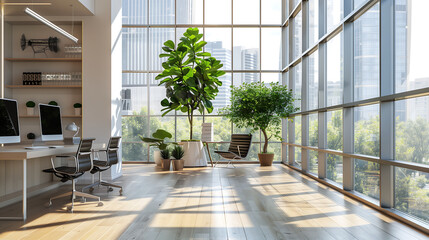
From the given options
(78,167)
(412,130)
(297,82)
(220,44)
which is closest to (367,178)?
(412,130)

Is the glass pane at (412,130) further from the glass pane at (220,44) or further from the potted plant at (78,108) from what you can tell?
the glass pane at (220,44)

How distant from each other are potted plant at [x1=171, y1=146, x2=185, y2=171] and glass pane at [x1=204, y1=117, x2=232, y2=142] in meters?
1.70

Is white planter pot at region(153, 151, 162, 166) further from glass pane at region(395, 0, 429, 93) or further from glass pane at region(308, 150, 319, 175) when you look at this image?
glass pane at region(395, 0, 429, 93)

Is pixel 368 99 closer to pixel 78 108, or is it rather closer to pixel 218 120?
pixel 78 108

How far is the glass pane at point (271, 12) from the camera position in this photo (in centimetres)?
1009

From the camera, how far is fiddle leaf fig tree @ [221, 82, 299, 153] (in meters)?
8.59

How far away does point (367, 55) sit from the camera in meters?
4.76

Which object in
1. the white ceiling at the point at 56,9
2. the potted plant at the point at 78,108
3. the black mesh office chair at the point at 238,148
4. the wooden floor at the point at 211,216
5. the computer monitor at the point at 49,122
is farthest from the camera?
the black mesh office chair at the point at 238,148

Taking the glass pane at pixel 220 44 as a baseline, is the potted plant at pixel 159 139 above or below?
below

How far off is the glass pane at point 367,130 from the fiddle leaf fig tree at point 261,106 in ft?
11.1

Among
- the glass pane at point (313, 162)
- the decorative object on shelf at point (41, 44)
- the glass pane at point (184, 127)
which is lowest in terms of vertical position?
the glass pane at point (313, 162)

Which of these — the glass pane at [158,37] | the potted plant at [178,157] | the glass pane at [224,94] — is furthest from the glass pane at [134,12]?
the potted plant at [178,157]

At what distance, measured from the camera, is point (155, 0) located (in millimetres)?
10031

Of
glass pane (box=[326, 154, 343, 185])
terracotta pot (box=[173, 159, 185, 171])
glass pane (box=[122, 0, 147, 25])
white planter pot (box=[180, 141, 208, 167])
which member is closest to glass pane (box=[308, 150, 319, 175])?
glass pane (box=[326, 154, 343, 185])
